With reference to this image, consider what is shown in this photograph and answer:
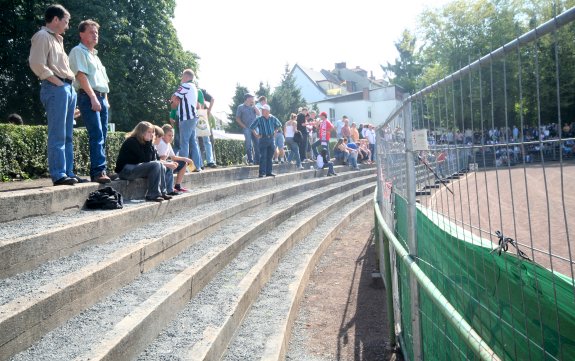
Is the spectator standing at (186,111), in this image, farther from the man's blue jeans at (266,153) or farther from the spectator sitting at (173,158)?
the man's blue jeans at (266,153)

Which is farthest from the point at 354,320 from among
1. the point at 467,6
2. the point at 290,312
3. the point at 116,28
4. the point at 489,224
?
the point at 467,6

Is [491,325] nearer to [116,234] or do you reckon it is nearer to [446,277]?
[446,277]

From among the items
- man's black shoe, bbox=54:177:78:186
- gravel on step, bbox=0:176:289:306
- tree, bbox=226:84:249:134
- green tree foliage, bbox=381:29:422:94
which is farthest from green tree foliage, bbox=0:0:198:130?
green tree foliage, bbox=381:29:422:94

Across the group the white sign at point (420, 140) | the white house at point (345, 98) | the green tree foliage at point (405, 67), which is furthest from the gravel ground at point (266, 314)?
the green tree foliage at point (405, 67)

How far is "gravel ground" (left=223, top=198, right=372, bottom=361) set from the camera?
354cm

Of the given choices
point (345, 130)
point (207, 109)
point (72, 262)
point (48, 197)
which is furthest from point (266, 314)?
point (345, 130)

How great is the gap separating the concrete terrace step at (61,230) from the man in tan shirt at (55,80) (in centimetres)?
35

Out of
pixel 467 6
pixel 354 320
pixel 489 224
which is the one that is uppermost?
pixel 467 6

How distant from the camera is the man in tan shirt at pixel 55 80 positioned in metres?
4.75

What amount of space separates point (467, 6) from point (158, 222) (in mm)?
47736

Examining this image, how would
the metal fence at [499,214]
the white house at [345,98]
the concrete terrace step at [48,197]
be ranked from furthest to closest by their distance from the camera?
the white house at [345,98] < the concrete terrace step at [48,197] < the metal fence at [499,214]

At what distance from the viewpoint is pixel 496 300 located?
1880 millimetres

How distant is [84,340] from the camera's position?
108 inches

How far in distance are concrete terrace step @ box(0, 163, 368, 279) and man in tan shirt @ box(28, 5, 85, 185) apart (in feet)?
1.15
